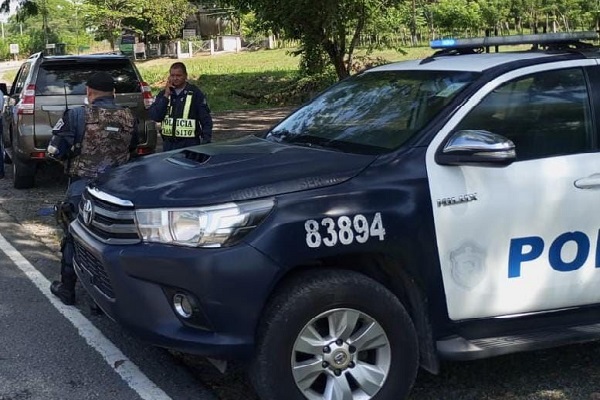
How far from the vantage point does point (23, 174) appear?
32.1 ft

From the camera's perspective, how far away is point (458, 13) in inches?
2457

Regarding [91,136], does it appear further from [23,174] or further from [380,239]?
[23,174]

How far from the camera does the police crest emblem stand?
143 inches

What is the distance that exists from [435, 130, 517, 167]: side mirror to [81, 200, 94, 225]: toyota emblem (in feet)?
6.02

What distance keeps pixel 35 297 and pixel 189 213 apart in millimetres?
2755

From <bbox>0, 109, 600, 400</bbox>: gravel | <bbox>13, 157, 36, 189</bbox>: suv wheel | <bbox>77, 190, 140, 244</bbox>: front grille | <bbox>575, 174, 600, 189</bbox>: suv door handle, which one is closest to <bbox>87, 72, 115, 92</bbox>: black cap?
<bbox>77, 190, 140, 244</bbox>: front grille

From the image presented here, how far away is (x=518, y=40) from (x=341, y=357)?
2236 mm

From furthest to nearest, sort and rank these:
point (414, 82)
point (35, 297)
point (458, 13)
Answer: point (458, 13)
point (35, 297)
point (414, 82)

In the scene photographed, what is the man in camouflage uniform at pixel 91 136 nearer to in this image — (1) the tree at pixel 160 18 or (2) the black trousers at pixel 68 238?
(2) the black trousers at pixel 68 238

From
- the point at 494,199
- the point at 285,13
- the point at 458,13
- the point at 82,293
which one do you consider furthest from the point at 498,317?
the point at 458,13

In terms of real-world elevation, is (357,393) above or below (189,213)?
below

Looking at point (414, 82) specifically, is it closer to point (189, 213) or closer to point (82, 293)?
point (189, 213)

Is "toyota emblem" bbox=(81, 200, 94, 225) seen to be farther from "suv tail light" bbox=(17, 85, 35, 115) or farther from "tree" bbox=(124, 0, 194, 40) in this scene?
"tree" bbox=(124, 0, 194, 40)

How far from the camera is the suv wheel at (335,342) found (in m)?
3.36
